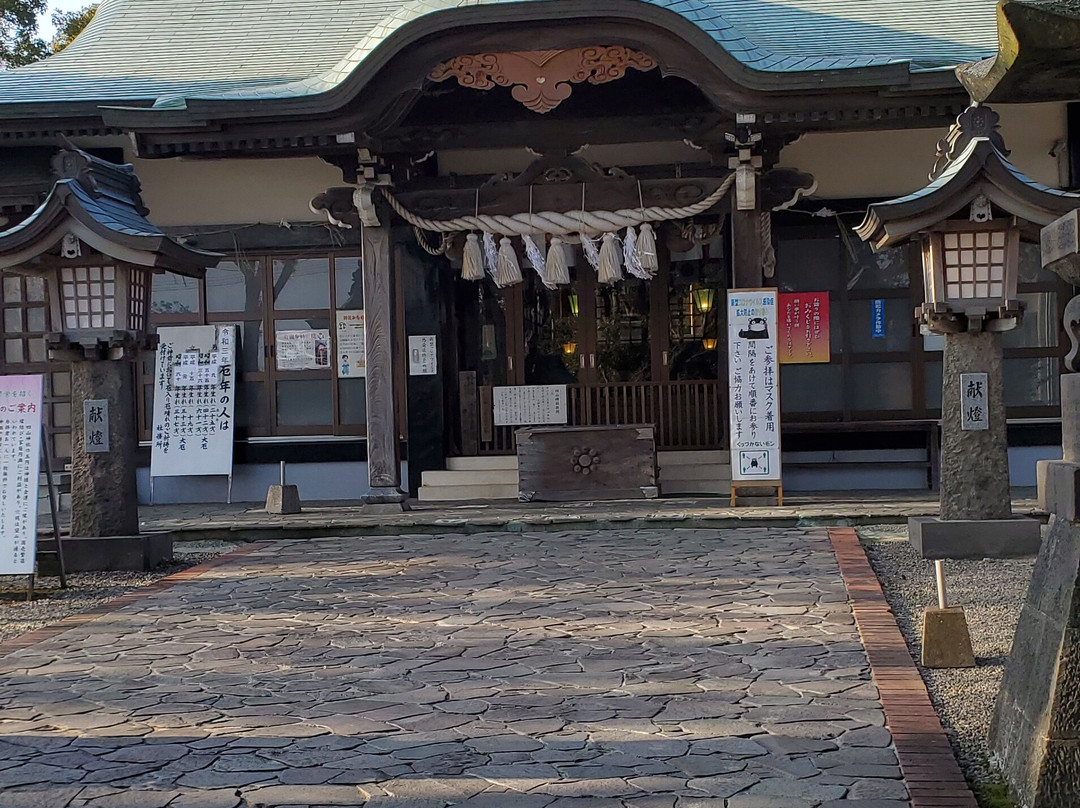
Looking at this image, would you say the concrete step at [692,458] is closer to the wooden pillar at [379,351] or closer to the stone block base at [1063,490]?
the wooden pillar at [379,351]

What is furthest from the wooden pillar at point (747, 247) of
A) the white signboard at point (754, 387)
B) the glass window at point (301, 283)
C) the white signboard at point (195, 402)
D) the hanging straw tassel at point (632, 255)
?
the white signboard at point (195, 402)

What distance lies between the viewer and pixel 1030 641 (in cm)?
439

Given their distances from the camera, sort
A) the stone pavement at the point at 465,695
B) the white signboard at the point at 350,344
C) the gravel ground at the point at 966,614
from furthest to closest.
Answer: the white signboard at the point at 350,344 < the gravel ground at the point at 966,614 < the stone pavement at the point at 465,695

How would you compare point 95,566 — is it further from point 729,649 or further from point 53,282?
point 729,649

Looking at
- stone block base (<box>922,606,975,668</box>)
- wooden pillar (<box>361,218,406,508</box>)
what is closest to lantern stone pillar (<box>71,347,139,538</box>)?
wooden pillar (<box>361,218,406,508</box>)

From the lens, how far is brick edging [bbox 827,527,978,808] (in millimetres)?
4238

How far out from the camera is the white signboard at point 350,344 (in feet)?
48.5

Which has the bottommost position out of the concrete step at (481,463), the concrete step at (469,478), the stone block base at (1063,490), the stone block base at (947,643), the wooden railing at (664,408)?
the stone block base at (947,643)

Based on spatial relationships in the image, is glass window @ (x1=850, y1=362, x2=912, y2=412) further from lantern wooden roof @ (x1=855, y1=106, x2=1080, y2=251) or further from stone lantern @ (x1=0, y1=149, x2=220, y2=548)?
stone lantern @ (x1=0, y1=149, x2=220, y2=548)

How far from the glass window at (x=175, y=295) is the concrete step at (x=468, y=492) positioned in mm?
3815

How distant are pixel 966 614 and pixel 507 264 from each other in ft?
23.3

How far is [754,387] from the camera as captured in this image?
12.1 metres

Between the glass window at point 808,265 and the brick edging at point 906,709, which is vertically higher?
the glass window at point 808,265

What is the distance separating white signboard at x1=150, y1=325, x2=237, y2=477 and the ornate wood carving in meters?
4.82
